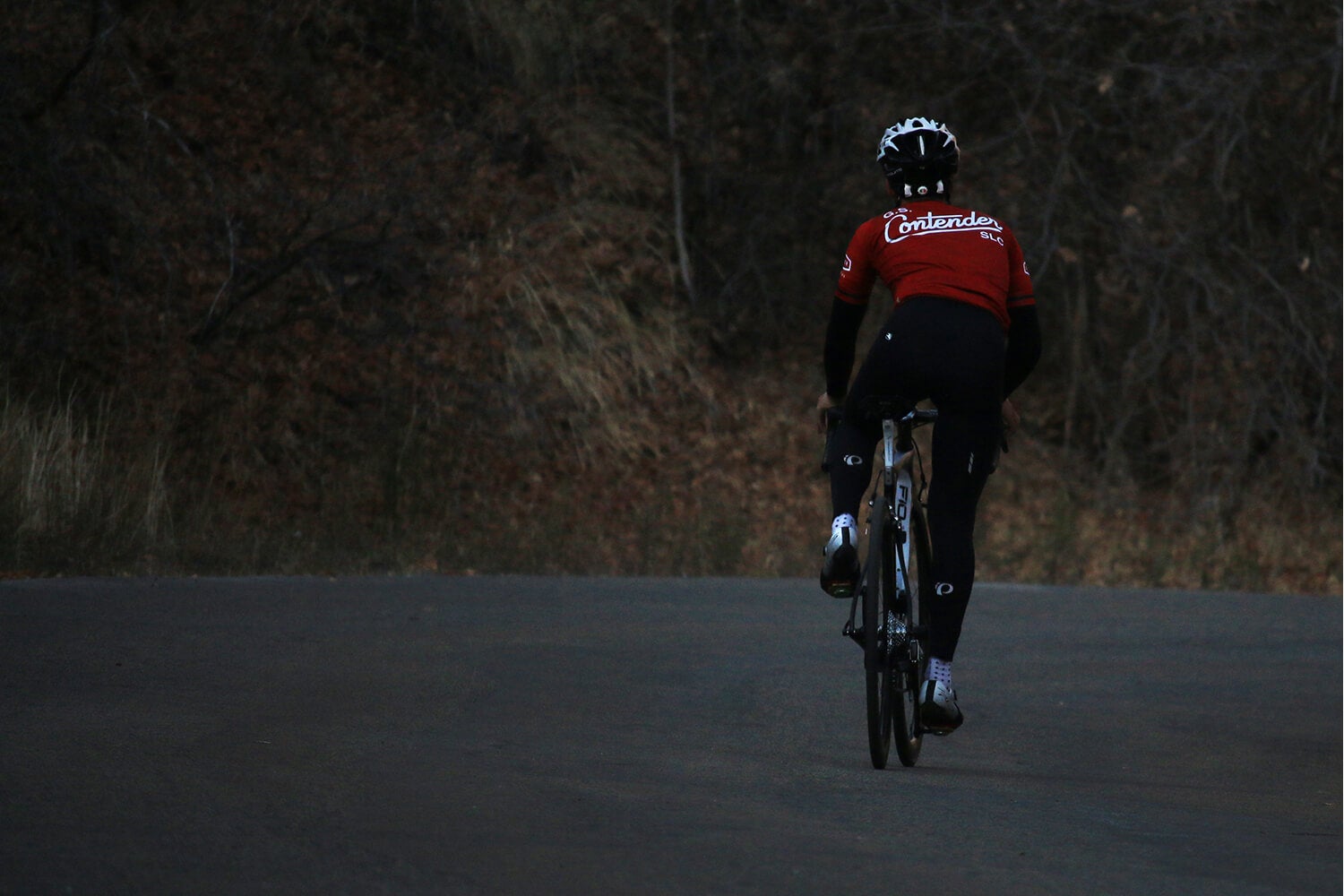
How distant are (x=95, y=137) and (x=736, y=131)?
8.08 meters

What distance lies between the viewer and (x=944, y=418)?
289 inches

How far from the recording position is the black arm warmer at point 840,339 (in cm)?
743

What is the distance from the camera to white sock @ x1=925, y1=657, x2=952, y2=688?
7.25 m

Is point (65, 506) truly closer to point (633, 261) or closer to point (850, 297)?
point (850, 297)

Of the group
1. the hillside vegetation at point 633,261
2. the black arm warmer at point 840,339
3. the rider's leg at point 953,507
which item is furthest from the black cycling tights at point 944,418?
the hillside vegetation at point 633,261

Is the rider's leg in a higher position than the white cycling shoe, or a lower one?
higher

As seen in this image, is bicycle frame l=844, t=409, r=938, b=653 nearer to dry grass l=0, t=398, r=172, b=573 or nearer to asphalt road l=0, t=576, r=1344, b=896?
asphalt road l=0, t=576, r=1344, b=896

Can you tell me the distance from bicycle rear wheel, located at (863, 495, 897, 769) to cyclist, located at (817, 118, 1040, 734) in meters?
0.10

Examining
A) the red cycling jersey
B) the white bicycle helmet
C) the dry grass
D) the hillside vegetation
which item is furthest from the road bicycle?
the hillside vegetation

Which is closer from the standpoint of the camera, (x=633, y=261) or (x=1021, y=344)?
(x=1021, y=344)

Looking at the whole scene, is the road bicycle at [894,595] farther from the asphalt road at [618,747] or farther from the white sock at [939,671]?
the asphalt road at [618,747]

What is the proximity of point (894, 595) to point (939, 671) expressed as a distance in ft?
1.04

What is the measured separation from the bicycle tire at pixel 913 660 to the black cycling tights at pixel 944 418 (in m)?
0.05

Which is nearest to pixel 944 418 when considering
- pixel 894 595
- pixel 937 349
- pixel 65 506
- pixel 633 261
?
pixel 937 349
